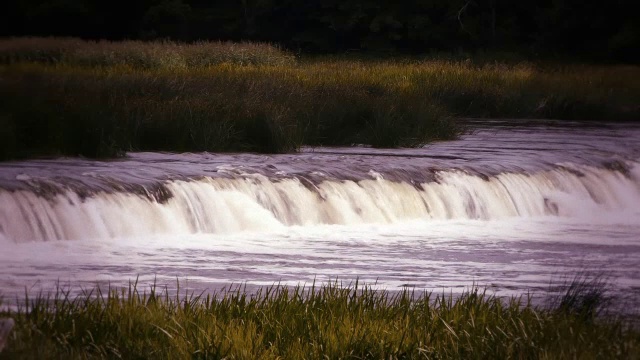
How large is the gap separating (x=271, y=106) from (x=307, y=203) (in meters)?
4.40

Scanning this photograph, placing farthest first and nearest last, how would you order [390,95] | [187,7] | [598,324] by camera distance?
1. [187,7]
2. [390,95]
3. [598,324]

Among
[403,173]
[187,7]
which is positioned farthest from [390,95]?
[187,7]

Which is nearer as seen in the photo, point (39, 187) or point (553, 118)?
point (39, 187)

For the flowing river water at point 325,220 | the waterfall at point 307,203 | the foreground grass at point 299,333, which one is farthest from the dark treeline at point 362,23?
the foreground grass at point 299,333

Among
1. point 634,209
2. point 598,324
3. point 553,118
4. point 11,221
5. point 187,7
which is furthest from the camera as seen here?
point 187,7

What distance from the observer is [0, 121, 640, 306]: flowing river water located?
10570 millimetres

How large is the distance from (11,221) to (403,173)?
17.9 feet

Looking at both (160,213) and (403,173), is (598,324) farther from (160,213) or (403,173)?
(403,173)

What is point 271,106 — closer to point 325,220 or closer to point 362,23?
point 325,220

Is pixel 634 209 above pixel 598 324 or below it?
below

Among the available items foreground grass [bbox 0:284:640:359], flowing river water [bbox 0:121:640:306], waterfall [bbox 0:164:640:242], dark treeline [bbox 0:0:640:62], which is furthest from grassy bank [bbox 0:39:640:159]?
dark treeline [bbox 0:0:640:62]

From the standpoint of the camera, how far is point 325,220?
13.9 metres

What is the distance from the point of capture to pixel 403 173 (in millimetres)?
15383

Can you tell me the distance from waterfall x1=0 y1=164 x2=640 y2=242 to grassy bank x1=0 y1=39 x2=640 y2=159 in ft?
8.03
